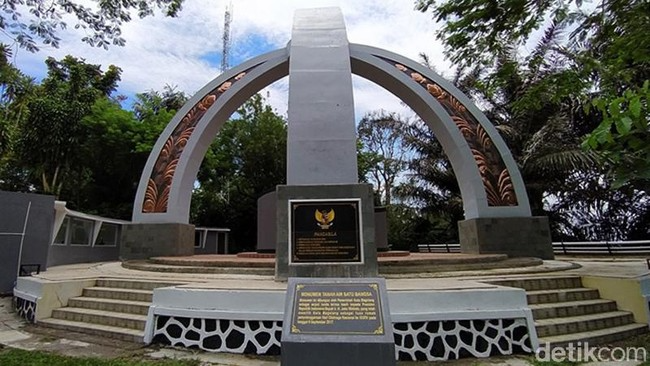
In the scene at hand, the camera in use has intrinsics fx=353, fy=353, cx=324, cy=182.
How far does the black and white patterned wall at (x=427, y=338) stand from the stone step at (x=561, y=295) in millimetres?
1120

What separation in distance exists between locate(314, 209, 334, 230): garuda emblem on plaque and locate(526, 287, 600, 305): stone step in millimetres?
2808

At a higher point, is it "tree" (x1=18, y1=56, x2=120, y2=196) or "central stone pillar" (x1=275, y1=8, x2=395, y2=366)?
"tree" (x1=18, y1=56, x2=120, y2=196)

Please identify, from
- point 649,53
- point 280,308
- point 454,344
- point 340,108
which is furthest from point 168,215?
point 649,53

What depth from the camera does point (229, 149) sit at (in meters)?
20.3

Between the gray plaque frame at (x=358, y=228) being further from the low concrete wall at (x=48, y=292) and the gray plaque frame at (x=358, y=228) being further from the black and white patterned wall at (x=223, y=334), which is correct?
the low concrete wall at (x=48, y=292)

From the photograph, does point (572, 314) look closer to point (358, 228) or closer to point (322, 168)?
point (358, 228)

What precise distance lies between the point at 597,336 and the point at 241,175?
18.1 meters

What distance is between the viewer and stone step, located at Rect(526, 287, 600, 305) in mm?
4641

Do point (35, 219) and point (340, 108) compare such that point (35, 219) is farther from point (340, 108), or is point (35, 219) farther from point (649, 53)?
point (649, 53)

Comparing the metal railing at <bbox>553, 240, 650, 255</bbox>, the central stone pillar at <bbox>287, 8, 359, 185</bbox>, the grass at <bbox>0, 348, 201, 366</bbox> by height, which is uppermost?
the central stone pillar at <bbox>287, 8, 359, 185</bbox>

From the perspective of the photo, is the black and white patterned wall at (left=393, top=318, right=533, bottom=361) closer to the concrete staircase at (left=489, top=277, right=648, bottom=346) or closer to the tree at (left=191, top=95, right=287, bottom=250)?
the concrete staircase at (left=489, top=277, right=648, bottom=346)

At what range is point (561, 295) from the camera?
15.5 ft

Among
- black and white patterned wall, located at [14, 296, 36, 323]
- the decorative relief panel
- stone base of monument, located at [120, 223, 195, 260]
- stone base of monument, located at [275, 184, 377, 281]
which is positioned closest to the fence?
stone base of monument, located at [275, 184, 377, 281]

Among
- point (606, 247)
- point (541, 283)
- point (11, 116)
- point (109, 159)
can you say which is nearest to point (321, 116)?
point (541, 283)
